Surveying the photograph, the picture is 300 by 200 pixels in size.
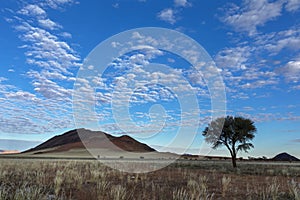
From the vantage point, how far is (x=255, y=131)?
34.0 metres

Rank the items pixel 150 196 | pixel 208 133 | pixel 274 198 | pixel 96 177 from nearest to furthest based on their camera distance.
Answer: pixel 274 198 → pixel 150 196 → pixel 96 177 → pixel 208 133

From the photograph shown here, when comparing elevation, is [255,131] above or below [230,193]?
above

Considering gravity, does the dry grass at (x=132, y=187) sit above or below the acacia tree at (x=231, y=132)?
below

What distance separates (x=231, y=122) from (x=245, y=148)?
3544mm

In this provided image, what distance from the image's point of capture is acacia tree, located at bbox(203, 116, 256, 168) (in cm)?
3278

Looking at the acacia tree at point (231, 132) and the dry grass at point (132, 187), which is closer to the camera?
the dry grass at point (132, 187)

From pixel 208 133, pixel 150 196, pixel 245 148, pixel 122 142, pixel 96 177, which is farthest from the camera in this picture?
pixel 122 142

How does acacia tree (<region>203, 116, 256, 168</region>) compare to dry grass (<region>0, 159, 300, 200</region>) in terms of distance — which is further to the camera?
acacia tree (<region>203, 116, 256, 168</region>)

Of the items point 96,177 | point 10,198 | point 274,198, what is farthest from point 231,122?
point 10,198

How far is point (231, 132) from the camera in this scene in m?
32.9

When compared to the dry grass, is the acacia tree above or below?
above

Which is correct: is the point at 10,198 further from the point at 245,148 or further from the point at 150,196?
the point at 245,148

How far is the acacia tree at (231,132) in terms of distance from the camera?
108ft

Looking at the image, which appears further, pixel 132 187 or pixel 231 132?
pixel 231 132
